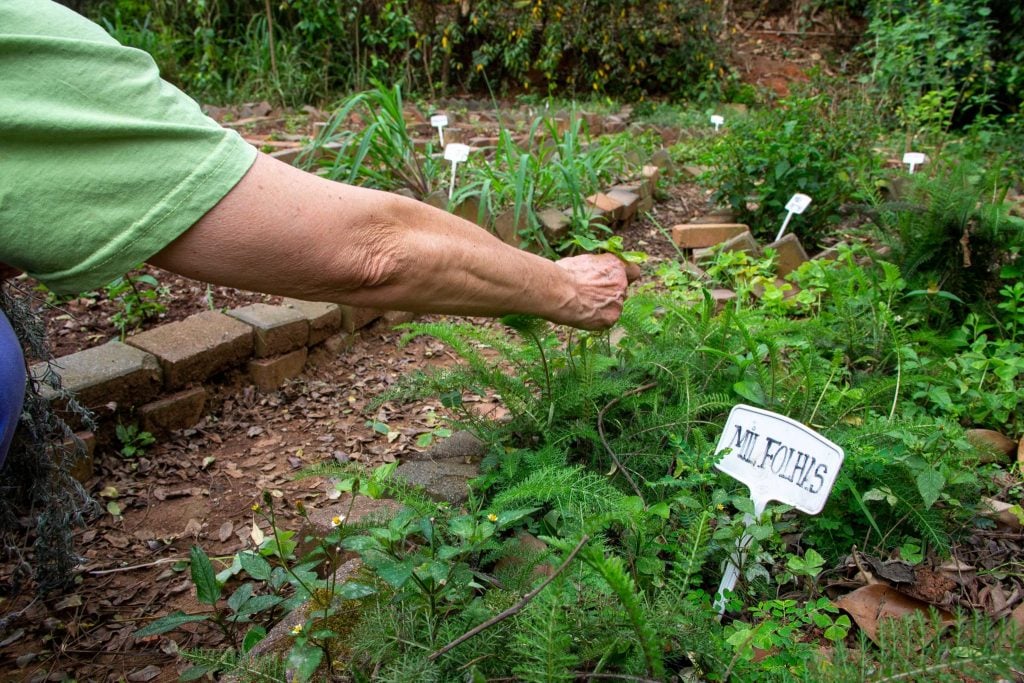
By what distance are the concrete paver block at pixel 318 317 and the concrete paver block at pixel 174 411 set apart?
0.48 meters

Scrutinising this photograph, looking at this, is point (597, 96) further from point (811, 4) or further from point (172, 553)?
point (172, 553)

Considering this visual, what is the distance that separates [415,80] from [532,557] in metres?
6.79

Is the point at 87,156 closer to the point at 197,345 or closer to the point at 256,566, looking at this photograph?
the point at 256,566

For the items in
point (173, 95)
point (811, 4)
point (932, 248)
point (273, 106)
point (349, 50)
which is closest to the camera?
point (173, 95)

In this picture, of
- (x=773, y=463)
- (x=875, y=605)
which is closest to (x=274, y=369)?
(x=773, y=463)

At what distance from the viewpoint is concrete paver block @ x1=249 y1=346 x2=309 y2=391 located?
109 inches

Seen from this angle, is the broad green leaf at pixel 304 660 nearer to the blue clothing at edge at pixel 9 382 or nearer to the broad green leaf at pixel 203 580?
the broad green leaf at pixel 203 580

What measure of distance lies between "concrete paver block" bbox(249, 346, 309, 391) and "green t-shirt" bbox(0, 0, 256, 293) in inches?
64.4

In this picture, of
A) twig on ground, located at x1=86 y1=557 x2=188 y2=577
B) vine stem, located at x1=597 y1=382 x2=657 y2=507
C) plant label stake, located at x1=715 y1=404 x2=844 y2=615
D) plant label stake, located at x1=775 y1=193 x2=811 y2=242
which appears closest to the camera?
plant label stake, located at x1=715 y1=404 x2=844 y2=615

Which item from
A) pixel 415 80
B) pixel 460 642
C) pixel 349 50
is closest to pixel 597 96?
pixel 415 80

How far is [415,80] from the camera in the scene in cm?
748

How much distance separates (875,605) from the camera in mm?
1508

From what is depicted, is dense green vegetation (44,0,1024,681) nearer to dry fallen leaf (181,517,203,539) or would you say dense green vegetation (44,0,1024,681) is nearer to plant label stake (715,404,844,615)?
plant label stake (715,404,844,615)

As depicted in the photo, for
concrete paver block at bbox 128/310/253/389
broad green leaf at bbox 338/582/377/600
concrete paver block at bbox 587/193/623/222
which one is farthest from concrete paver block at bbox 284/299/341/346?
broad green leaf at bbox 338/582/377/600
